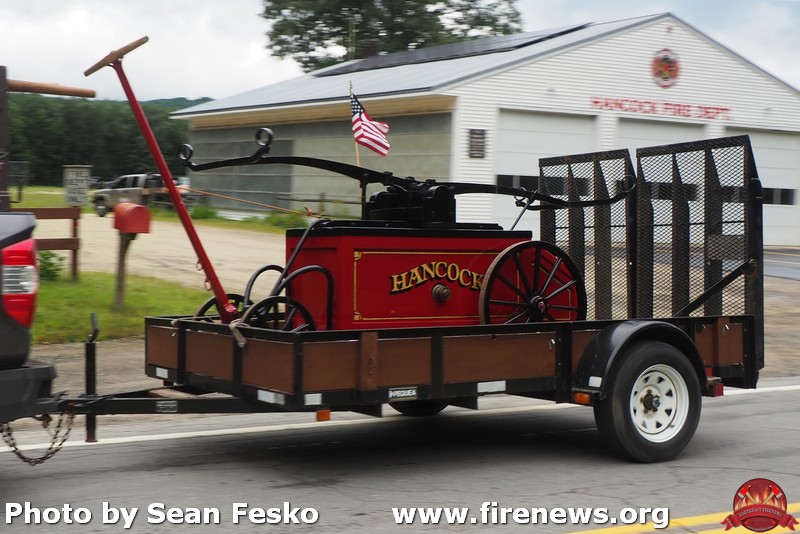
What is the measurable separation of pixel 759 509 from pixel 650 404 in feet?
4.63

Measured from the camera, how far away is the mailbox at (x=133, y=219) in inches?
490

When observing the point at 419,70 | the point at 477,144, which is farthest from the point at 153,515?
the point at 419,70

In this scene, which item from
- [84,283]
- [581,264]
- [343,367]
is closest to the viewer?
[343,367]

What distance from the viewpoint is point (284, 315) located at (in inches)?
285

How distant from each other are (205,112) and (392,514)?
31203mm

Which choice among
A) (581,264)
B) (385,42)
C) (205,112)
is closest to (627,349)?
(581,264)

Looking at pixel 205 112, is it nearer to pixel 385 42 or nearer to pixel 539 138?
pixel 539 138

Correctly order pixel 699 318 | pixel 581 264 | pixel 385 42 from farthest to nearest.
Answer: pixel 385 42 < pixel 581 264 < pixel 699 318

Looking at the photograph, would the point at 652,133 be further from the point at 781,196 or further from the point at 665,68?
the point at 781,196

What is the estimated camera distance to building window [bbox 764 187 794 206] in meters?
31.3

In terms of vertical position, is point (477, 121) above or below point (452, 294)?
above

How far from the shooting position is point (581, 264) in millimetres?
8750

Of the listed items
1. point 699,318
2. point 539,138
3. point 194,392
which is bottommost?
point 194,392

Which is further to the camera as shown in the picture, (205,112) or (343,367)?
(205,112)
